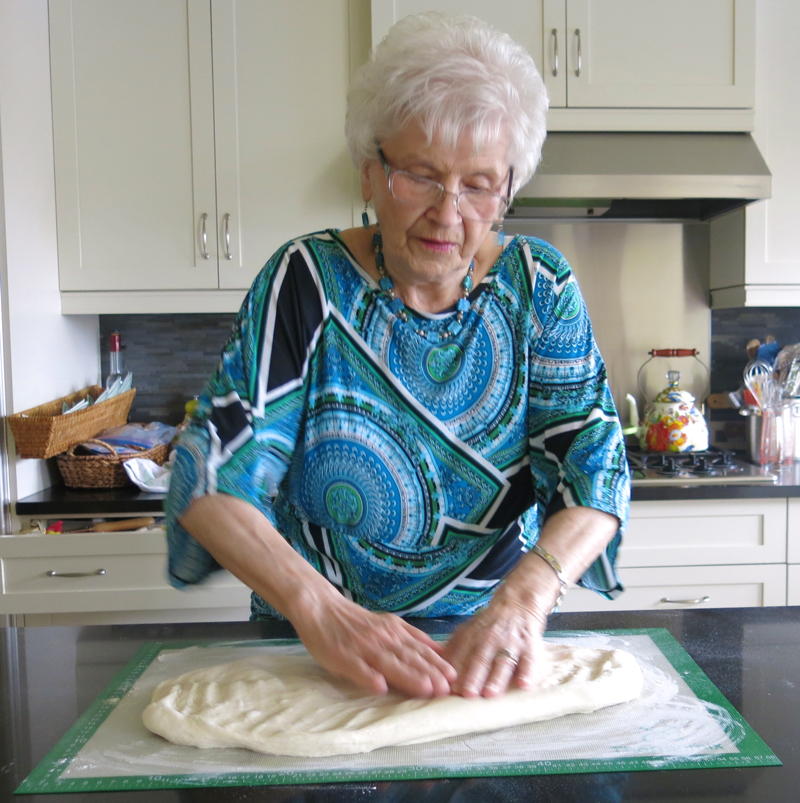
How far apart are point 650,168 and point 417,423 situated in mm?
1344

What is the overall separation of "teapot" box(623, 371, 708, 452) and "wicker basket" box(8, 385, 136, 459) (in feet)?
4.96

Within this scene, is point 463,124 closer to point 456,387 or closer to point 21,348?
point 456,387

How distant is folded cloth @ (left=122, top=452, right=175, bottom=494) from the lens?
1.97 m

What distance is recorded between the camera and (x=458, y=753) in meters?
0.71

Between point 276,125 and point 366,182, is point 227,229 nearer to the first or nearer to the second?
point 276,125

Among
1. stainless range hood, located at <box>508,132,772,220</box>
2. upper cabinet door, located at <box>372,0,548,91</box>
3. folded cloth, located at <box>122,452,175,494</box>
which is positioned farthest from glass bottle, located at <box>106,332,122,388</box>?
stainless range hood, located at <box>508,132,772,220</box>

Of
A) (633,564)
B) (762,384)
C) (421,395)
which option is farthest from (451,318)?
(762,384)

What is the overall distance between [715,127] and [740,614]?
1.50m

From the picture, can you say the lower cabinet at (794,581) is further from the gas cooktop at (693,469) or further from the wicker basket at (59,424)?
the wicker basket at (59,424)

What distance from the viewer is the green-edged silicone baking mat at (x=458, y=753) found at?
676mm

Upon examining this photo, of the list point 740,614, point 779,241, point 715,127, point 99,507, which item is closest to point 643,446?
point 779,241

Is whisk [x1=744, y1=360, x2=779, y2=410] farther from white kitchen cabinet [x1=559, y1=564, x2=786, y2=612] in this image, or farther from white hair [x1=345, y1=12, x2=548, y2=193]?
white hair [x1=345, y1=12, x2=548, y2=193]

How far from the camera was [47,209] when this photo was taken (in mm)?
2086

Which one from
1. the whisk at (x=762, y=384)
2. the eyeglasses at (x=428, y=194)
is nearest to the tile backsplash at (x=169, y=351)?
the whisk at (x=762, y=384)
